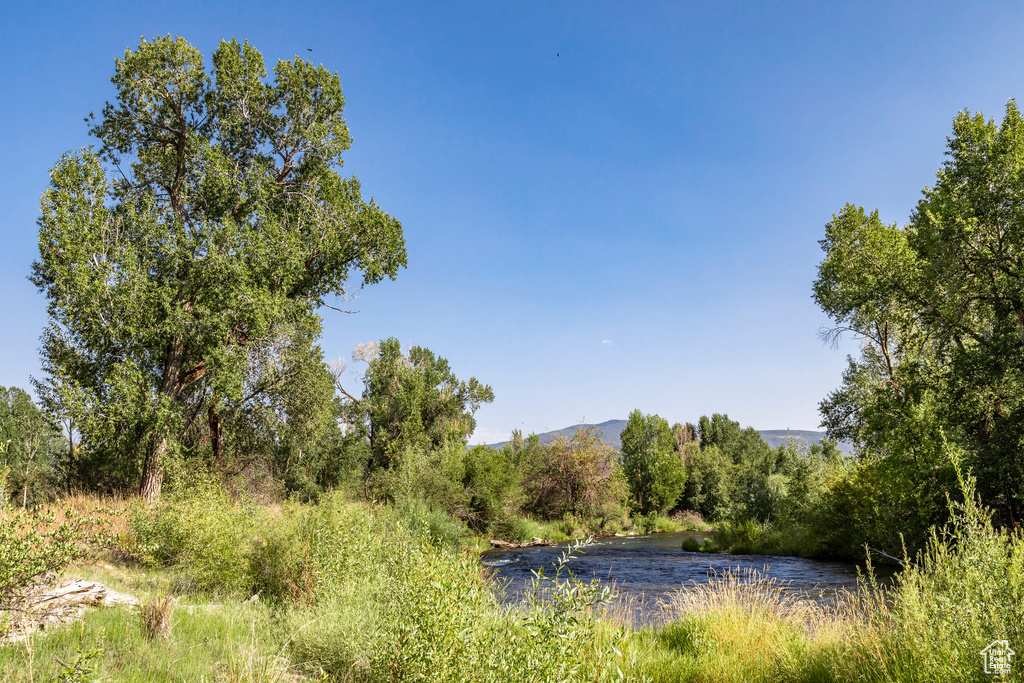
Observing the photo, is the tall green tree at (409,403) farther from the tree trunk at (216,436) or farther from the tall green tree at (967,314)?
the tall green tree at (967,314)

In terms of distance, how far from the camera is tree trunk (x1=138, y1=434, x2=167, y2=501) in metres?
15.0

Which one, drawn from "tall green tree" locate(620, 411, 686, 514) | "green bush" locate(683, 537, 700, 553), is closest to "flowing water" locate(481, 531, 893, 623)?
"green bush" locate(683, 537, 700, 553)

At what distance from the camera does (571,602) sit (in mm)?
3500

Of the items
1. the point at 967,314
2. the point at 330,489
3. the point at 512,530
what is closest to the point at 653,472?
the point at 512,530

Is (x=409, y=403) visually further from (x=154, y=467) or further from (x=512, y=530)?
(x=154, y=467)

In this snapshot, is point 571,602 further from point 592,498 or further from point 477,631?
point 592,498

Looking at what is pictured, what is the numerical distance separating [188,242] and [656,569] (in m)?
20.6

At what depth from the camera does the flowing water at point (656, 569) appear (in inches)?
589

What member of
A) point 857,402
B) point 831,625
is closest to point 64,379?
point 831,625

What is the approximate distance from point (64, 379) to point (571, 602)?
1677cm

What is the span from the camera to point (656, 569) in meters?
20.8

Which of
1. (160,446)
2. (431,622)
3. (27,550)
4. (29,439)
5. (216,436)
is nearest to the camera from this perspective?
(431,622)

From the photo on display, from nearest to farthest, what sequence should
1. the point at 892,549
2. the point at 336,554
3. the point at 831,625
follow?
the point at 831,625 → the point at 336,554 → the point at 892,549

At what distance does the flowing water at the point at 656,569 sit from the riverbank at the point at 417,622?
4.71 m
